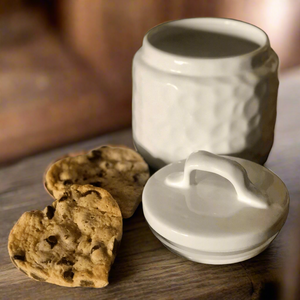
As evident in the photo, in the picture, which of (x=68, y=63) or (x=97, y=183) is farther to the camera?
(x=68, y=63)

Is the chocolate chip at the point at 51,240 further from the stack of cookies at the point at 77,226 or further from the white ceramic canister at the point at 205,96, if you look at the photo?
the white ceramic canister at the point at 205,96

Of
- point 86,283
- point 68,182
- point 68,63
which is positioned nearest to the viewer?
point 86,283

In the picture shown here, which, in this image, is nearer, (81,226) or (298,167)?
(81,226)

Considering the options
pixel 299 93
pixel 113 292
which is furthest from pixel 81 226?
pixel 299 93

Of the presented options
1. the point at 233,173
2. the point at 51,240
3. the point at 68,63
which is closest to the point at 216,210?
the point at 233,173

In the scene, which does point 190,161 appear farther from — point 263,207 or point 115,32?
point 115,32

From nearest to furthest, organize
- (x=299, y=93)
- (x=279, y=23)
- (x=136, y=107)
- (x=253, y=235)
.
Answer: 1. (x=253, y=235)
2. (x=136, y=107)
3. (x=299, y=93)
4. (x=279, y=23)

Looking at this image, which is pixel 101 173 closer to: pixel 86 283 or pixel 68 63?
pixel 86 283
